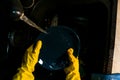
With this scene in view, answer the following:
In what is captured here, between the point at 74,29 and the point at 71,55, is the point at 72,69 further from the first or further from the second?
the point at 74,29

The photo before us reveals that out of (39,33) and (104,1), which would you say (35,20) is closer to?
(39,33)

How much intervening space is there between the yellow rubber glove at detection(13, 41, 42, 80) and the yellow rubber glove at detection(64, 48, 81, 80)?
0.12m

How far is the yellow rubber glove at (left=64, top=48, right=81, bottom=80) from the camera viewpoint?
45.0 inches

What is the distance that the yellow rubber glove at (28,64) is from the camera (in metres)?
1.11

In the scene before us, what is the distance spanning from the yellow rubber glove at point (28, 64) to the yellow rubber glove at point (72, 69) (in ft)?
0.40

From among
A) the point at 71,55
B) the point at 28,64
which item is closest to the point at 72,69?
the point at 71,55

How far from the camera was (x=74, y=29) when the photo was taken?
130 centimetres

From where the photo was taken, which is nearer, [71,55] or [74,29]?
[71,55]

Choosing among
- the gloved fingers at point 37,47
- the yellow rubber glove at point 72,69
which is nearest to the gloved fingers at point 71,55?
the yellow rubber glove at point 72,69

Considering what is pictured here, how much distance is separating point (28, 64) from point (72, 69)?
0.16m

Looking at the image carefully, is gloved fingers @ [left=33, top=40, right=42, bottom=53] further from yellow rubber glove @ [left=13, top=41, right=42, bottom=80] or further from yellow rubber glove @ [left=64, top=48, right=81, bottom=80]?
yellow rubber glove @ [left=64, top=48, right=81, bottom=80]

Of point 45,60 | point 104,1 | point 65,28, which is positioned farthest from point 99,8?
point 45,60

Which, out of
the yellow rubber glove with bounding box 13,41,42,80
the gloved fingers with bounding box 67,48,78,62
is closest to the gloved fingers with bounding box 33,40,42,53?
the yellow rubber glove with bounding box 13,41,42,80

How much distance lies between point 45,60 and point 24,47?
0.10m
